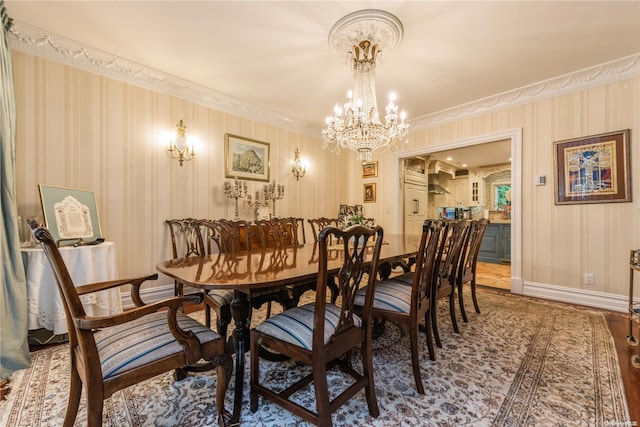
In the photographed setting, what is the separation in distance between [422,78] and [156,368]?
353 cm

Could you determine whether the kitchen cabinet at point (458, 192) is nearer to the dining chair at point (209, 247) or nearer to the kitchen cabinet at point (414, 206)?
the kitchen cabinet at point (414, 206)

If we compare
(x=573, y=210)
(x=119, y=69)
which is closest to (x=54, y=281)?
(x=119, y=69)

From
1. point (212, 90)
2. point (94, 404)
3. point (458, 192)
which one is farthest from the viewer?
point (458, 192)

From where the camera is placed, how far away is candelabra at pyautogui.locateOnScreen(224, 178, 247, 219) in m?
3.69

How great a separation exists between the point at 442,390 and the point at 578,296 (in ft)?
8.88

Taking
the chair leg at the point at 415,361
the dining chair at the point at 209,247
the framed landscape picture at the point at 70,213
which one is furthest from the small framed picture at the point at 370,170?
the framed landscape picture at the point at 70,213

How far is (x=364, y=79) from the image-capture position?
2648mm

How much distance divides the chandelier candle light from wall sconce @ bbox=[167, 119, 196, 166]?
0.58m

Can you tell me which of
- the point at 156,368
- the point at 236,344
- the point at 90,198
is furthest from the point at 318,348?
the point at 90,198

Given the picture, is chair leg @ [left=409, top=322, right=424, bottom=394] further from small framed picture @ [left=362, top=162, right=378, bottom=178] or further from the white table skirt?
small framed picture @ [left=362, top=162, right=378, bottom=178]

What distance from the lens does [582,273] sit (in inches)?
121

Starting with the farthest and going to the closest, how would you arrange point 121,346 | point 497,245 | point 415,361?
point 497,245 < point 415,361 < point 121,346

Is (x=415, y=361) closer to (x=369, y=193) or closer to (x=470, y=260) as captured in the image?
(x=470, y=260)

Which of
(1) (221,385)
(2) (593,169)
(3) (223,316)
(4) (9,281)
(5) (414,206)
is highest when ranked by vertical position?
(2) (593,169)
